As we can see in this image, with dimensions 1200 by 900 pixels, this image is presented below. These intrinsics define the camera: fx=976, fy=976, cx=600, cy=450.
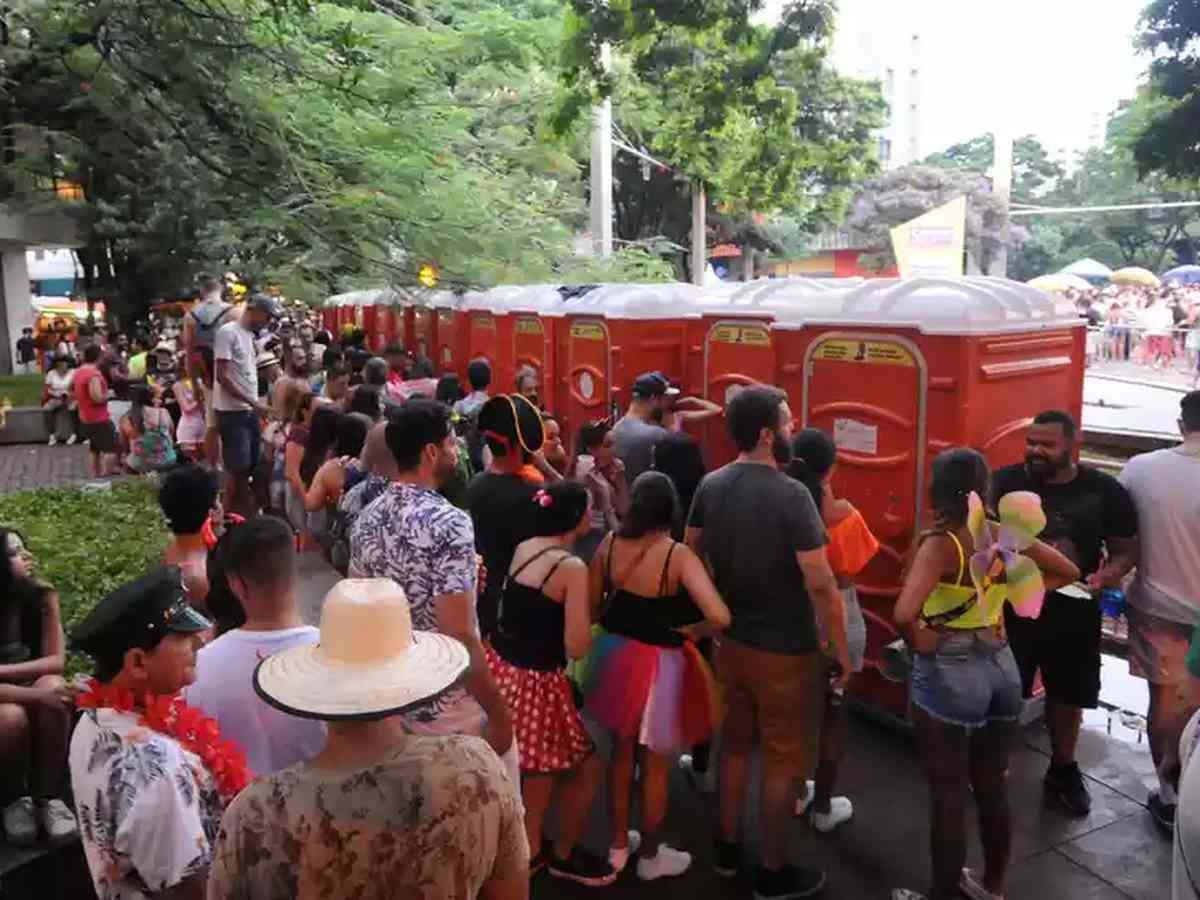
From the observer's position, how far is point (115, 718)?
7.02ft

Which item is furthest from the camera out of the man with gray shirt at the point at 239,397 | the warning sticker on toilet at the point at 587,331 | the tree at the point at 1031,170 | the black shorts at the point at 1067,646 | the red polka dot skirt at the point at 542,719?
the tree at the point at 1031,170

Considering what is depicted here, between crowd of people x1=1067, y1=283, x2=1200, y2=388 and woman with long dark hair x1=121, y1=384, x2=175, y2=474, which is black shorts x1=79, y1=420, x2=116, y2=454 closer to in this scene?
woman with long dark hair x1=121, y1=384, x2=175, y2=474

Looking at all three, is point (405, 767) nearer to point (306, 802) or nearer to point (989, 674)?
point (306, 802)

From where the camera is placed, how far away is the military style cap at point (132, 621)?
2170mm

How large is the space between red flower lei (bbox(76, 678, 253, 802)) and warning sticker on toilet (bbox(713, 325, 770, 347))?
14.6 feet

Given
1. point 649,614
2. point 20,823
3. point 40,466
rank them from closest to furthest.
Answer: point 649,614 → point 20,823 → point 40,466

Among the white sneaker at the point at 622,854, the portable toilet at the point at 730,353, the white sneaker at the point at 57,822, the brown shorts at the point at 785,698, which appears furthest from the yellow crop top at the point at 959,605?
the white sneaker at the point at 57,822

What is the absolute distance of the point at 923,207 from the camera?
3422 centimetres

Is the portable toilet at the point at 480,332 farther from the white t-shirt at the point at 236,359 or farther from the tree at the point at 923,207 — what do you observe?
the tree at the point at 923,207

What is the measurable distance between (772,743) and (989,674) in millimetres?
781

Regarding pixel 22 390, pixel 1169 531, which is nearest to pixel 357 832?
pixel 1169 531

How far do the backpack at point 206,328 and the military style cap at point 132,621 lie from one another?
5195 millimetres

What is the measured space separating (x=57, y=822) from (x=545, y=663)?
1.96m

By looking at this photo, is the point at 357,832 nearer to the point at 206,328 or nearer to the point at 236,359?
the point at 236,359
